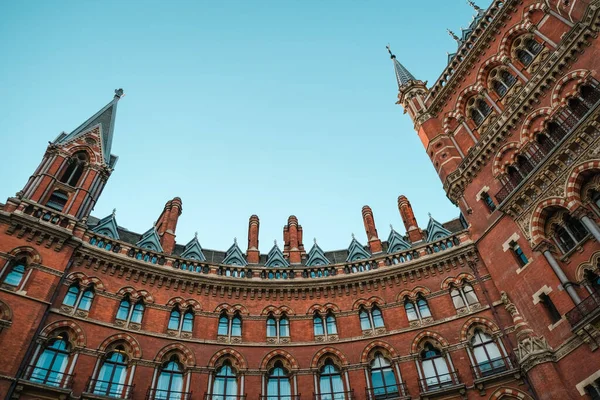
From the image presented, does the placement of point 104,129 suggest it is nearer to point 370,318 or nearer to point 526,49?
point 370,318

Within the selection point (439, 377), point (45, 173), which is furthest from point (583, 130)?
point (45, 173)

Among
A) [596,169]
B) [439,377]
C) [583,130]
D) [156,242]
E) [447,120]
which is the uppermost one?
[447,120]

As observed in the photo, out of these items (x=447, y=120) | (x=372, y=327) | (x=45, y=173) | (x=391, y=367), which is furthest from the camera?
(x=447, y=120)

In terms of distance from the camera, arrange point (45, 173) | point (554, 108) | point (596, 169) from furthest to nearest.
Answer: point (45, 173)
point (554, 108)
point (596, 169)

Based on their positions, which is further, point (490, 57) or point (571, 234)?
point (490, 57)

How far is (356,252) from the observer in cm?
3106

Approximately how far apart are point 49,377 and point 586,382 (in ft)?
77.6

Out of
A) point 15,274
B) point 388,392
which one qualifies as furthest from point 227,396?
point 15,274

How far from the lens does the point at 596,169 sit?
63.0 feet

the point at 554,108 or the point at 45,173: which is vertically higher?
the point at 45,173

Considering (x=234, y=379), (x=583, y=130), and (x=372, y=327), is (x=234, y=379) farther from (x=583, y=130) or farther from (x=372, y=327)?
(x=583, y=130)

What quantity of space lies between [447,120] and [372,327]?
50.2 feet

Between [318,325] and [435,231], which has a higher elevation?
[435,231]

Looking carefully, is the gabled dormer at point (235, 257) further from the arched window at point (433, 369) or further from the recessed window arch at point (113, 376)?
the arched window at point (433, 369)
